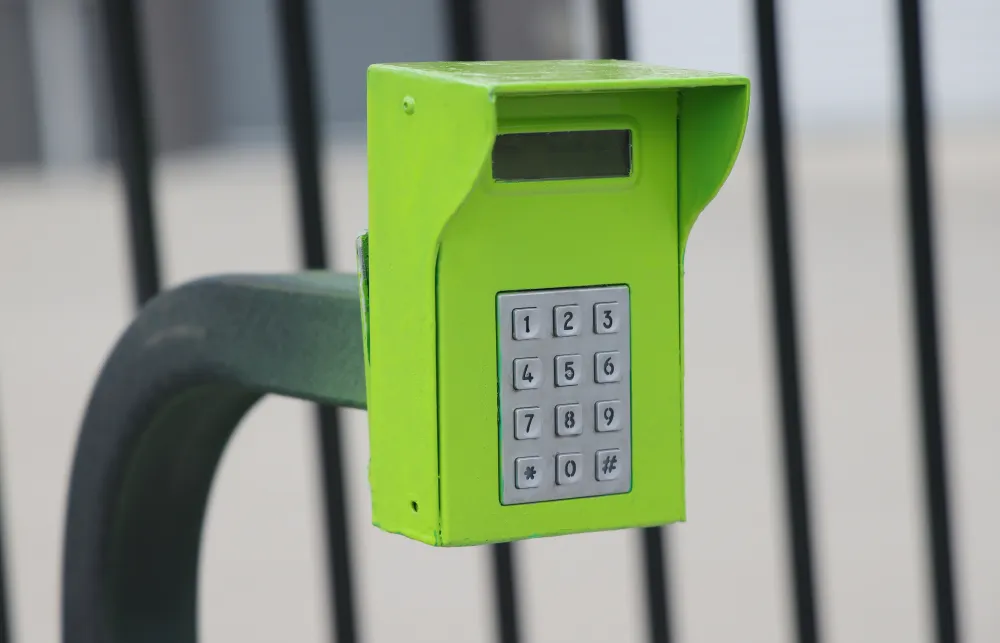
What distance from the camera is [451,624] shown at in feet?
8.03

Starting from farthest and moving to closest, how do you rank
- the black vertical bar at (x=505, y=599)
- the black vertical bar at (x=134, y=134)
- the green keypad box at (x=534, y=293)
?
the black vertical bar at (x=505, y=599), the black vertical bar at (x=134, y=134), the green keypad box at (x=534, y=293)

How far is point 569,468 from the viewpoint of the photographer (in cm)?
47

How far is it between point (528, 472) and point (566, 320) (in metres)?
0.05

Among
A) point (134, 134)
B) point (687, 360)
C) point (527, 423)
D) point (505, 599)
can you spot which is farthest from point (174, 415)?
point (687, 360)

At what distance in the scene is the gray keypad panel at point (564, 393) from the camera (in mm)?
456

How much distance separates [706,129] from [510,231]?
3.2 inches

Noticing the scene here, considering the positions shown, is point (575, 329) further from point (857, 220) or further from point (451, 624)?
point (857, 220)

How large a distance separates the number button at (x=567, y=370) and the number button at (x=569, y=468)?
0.08 ft

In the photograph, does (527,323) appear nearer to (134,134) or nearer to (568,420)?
(568,420)

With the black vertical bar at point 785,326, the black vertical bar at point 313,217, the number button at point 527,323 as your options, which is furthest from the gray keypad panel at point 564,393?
the black vertical bar at point 785,326

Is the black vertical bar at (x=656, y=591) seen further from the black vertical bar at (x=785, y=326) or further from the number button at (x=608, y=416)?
the number button at (x=608, y=416)

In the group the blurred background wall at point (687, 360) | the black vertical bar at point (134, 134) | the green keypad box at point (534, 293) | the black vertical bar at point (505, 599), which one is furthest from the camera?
the blurred background wall at point (687, 360)

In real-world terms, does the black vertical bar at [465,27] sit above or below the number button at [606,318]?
above

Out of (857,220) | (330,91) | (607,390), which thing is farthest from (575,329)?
(330,91)
